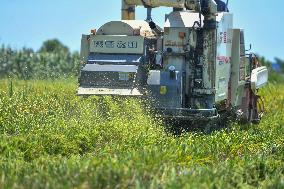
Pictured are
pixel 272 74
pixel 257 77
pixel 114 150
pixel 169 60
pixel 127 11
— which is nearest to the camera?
pixel 114 150

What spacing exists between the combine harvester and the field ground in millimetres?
526

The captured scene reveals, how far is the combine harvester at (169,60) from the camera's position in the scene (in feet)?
48.5

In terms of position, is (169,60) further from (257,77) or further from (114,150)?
(114,150)

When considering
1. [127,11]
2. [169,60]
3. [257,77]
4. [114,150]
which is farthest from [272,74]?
[114,150]

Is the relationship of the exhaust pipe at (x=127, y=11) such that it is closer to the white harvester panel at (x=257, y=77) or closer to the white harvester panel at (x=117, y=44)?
the white harvester panel at (x=117, y=44)

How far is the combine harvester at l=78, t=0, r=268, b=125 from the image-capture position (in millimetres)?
14789

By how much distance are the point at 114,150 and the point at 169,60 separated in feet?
15.3

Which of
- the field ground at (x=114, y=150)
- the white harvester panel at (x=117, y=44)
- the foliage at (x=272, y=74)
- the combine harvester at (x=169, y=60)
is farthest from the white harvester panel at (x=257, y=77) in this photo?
the foliage at (x=272, y=74)

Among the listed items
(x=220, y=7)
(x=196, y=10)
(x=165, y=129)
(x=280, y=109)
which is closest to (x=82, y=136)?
(x=165, y=129)

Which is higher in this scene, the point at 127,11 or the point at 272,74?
the point at 127,11

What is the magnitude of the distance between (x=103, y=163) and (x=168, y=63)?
6.64 meters

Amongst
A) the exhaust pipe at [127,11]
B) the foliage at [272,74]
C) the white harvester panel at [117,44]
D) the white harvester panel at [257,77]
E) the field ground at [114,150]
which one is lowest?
the foliage at [272,74]

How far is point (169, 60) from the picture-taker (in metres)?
15.2

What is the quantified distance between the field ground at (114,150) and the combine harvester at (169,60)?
526mm
